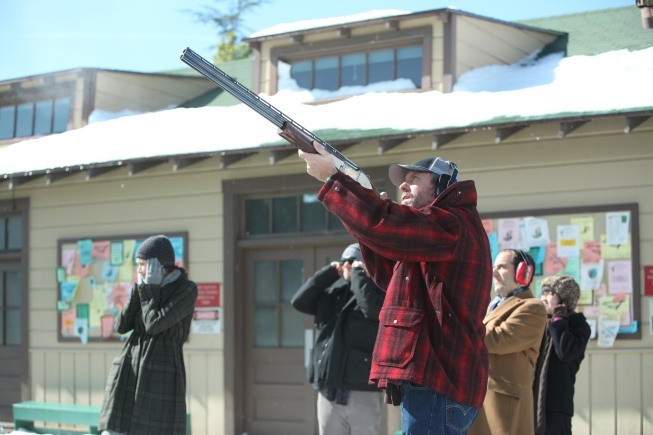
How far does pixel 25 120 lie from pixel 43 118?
0.98 feet

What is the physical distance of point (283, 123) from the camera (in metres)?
3.53

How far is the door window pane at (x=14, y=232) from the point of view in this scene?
11359 mm

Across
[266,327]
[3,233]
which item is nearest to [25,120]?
[3,233]

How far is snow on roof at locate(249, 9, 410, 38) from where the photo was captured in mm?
10117

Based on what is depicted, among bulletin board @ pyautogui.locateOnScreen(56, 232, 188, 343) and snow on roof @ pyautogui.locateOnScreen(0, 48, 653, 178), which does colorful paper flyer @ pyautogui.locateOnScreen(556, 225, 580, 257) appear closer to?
snow on roof @ pyautogui.locateOnScreen(0, 48, 653, 178)

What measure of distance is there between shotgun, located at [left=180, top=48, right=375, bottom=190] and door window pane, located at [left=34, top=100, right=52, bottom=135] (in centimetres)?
876

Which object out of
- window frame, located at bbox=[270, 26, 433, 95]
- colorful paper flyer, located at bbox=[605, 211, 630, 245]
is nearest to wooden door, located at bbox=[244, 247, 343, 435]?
window frame, located at bbox=[270, 26, 433, 95]

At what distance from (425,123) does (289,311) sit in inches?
98.2

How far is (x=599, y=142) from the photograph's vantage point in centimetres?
794

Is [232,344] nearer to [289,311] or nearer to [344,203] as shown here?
[289,311]

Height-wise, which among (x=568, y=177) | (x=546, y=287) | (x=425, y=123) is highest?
(x=425, y=123)

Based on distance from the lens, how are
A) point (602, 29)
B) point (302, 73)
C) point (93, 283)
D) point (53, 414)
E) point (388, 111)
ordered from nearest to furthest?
1. point (388, 111)
2. point (53, 414)
3. point (602, 29)
4. point (93, 283)
5. point (302, 73)

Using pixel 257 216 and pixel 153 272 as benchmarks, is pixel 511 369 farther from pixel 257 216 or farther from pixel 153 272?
pixel 257 216

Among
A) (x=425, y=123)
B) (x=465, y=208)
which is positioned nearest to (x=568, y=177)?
(x=425, y=123)
